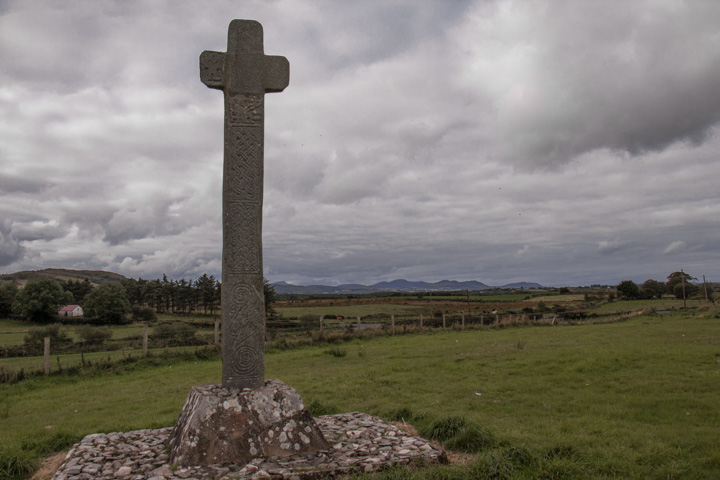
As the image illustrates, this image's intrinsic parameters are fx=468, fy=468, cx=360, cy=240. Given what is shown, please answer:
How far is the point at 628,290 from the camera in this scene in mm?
71750

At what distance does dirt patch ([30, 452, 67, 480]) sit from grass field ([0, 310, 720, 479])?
25cm

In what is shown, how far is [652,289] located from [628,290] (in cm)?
756

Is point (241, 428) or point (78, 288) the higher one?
point (78, 288)

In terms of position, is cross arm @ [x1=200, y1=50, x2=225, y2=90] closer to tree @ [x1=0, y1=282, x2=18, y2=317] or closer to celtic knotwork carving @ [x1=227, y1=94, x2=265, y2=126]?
celtic knotwork carving @ [x1=227, y1=94, x2=265, y2=126]

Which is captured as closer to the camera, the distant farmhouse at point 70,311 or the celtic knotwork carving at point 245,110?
the celtic knotwork carving at point 245,110

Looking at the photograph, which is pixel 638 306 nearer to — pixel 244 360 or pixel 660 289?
pixel 660 289

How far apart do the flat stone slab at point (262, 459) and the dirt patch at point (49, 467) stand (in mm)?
221

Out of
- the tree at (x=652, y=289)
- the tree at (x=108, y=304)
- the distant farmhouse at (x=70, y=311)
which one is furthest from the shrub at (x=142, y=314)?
the tree at (x=652, y=289)

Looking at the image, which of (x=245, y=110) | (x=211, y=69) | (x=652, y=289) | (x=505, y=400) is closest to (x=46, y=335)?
(x=211, y=69)

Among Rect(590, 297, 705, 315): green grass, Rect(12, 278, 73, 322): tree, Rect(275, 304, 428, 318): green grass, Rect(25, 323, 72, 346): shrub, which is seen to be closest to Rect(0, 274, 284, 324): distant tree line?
Rect(12, 278, 73, 322): tree

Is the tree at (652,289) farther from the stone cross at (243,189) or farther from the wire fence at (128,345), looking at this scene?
the stone cross at (243,189)

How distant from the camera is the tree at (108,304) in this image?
40188mm

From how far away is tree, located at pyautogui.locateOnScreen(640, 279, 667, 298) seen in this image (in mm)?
74500

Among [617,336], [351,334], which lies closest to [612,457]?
[617,336]
